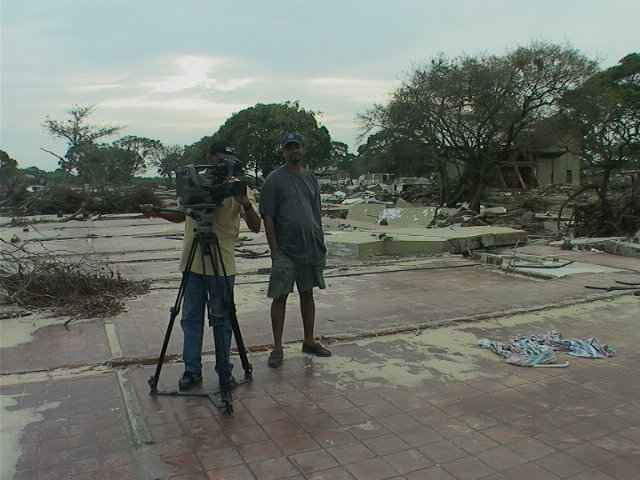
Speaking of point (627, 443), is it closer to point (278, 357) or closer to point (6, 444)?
Answer: point (278, 357)

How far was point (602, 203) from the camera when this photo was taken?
14297 millimetres

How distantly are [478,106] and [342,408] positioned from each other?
77.7ft

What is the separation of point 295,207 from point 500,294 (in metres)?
3.70

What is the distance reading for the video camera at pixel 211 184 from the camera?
337 cm

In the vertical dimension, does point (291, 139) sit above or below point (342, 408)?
above

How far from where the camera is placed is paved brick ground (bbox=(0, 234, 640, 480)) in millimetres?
2779

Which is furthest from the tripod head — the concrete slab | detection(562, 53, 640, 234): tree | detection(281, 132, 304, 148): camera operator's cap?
detection(562, 53, 640, 234): tree

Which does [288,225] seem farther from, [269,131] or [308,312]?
[269,131]

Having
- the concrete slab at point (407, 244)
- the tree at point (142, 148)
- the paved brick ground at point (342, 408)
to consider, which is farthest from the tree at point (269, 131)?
the paved brick ground at point (342, 408)

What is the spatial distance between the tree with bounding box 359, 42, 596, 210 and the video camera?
22094mm

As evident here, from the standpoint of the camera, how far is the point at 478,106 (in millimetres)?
24906

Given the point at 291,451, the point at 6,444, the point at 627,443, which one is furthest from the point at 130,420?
the point at 627,443

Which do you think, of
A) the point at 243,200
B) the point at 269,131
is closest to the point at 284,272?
the point at 243,200

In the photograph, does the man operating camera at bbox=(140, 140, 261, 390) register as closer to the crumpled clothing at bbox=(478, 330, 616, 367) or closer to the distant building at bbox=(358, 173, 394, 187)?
the crumpled clothing at bbox=(478, 330, 616, 367)
